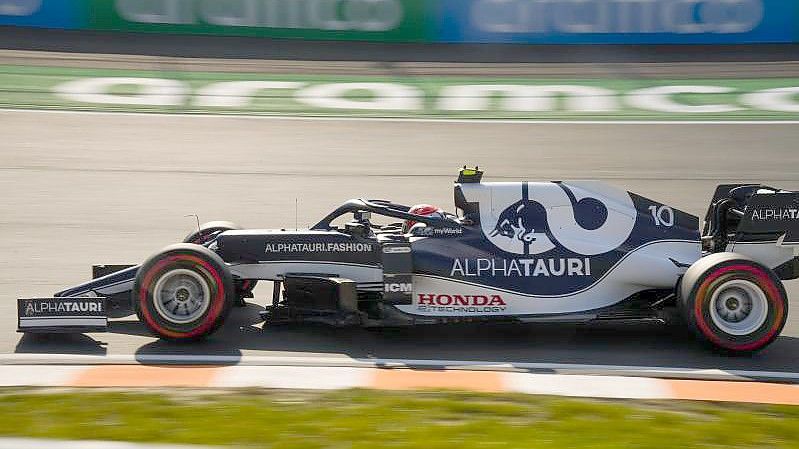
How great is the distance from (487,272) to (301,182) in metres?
6.04

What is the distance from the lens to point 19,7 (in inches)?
857

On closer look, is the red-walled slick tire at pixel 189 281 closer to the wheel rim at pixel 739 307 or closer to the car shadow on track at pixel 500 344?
the car shadow on track at pixel 500 344

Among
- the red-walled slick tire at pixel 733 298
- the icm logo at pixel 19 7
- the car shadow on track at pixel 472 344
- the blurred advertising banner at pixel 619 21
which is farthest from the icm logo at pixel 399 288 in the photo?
the icm logo at pixel 19 7

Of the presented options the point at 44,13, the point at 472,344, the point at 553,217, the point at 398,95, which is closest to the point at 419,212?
the point at 553,217

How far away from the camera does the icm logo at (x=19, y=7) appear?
21703 mm

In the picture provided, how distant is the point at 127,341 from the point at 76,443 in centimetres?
397

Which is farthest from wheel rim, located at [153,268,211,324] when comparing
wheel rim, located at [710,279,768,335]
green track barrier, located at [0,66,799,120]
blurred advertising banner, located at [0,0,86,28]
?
blurred advertising banner, located at [0,0,86,28]

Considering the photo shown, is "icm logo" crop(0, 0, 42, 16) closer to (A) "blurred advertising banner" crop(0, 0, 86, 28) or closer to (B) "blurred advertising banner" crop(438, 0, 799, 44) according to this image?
(A) "blurred advertising banner" crop(0, 0, 86, 28)

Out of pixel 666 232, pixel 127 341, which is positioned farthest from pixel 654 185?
pixel 127 341

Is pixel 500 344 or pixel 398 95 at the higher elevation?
pixel 398 95

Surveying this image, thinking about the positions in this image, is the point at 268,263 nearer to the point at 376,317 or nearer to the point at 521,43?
the point at 376,317

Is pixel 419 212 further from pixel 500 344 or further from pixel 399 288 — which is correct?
pixel 500 344

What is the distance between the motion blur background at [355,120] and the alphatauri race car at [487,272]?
271 millimetres

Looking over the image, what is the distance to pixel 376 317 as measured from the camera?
9.02 m
